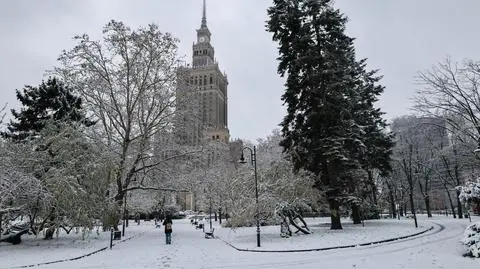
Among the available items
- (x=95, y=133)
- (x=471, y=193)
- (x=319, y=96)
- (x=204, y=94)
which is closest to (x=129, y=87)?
(x=95, y=133)

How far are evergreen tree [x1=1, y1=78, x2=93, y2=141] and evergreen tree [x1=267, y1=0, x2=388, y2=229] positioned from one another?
15828mm

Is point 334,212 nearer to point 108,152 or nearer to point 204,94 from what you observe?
point 108,152

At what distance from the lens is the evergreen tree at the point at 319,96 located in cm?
2641

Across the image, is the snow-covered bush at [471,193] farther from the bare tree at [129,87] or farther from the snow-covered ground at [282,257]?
the bare tree at [129,87]

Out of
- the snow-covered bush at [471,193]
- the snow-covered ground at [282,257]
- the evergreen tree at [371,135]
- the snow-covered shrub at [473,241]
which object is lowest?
the snow-covered ground at [282,257]

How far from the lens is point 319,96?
2780 cm

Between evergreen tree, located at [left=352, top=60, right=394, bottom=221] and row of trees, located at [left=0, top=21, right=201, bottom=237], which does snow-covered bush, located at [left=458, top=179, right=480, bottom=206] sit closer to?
evergreen tree, located at [left=352, top=60, right=394, bottom=221]

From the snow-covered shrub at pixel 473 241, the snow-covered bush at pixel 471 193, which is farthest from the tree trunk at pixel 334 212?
the snow-covered shrub at pixel 473 241

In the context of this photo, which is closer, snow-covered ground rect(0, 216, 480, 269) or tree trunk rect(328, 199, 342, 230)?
snow-covered ground rect(0, 216, 480, 269)

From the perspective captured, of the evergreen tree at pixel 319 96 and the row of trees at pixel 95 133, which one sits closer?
the row of trees at pixel 95 133

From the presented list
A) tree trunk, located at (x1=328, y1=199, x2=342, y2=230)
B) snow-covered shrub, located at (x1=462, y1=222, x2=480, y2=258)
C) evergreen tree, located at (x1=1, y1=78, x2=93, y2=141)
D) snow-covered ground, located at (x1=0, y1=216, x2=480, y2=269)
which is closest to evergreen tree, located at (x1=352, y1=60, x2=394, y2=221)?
tree trunk, located at (x1=328, y1=199, x2=342, y2=230)

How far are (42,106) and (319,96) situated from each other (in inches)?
805

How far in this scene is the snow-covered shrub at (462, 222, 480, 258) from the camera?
12.3 m

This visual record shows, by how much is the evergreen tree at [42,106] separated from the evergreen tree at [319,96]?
1583cm
